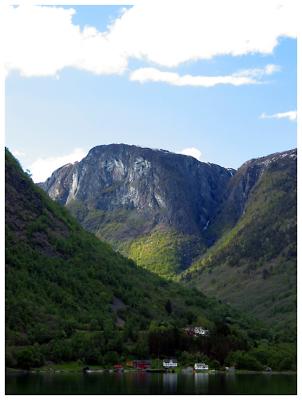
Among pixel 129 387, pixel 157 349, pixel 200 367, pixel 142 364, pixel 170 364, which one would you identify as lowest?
pixel 200 367

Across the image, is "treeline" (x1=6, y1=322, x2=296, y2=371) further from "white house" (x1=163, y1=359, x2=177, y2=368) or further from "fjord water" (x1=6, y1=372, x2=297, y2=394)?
"fjord water" (x1=6, y1=372, x2=297, y2=394)

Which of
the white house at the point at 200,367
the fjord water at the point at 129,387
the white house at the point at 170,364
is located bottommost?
the white house at the point at 200,367

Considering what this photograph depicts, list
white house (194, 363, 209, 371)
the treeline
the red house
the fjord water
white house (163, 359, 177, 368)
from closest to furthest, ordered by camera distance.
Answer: the fjord water < the treeline < the red house < white house (194, 363, 209, 371) < white house (163, 359, 177, 368)

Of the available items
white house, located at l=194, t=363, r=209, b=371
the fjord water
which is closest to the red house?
white house, located at l=194, t=363, r=209, b=371

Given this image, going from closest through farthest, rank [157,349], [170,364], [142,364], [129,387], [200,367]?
[129,387] → [142,364] → [200,367] → [170,364] → [157,349]

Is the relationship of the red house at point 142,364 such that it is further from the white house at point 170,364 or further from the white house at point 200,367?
the white house at point 200,367

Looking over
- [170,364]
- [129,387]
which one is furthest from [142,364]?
[129,387]

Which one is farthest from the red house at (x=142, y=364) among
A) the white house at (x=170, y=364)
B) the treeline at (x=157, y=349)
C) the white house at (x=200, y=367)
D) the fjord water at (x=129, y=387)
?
the fjord water at (x=129, y=387)

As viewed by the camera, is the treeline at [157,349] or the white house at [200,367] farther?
the white house at [200,367]

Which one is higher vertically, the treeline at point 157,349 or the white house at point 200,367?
the treeline at point 157,349

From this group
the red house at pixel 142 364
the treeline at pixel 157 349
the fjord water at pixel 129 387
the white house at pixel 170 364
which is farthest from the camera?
the white house at pixel 170 364

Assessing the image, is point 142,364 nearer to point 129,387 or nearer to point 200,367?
point 200,367

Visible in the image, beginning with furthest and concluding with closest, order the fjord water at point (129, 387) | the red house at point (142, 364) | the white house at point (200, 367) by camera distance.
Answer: the white house at point (200, 367) < the red house at point (142, 364) < the fjord water at point (129, 387)

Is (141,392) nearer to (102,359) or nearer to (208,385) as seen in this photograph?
(208,385)
